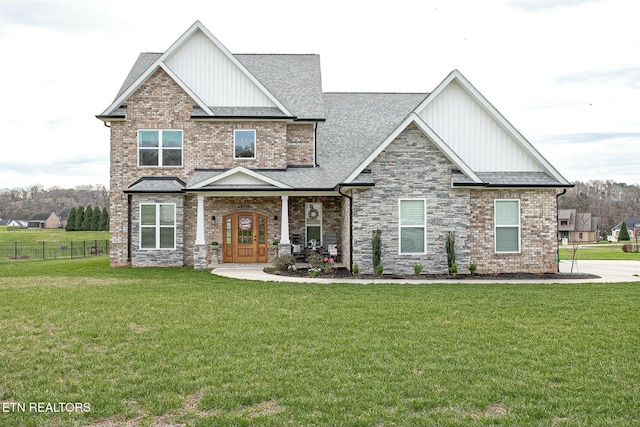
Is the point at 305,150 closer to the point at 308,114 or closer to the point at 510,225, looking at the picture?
the point at 308,114

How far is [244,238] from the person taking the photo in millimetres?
22031

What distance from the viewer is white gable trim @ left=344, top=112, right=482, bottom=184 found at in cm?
1694

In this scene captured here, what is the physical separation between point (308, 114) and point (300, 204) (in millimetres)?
3849

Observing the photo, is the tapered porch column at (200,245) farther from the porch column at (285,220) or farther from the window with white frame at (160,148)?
the porch column at (285,220)

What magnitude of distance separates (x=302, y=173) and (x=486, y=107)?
757cm

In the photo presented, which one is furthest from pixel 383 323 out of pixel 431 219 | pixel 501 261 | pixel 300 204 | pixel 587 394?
pixel 300 204

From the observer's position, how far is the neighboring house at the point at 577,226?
270 feet

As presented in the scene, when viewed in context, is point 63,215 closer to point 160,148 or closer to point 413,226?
point 160,148

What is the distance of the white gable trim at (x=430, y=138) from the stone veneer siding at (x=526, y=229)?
148 centimetres

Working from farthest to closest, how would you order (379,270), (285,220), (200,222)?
(200,222) → (285,220) → (379,270)

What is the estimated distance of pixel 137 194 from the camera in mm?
20703

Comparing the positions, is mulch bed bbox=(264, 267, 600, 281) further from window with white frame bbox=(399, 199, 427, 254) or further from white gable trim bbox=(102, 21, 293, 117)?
white gable trim bbox=(102, 21, 293, 117)

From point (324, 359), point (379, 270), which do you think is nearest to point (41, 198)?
point (379, 270)

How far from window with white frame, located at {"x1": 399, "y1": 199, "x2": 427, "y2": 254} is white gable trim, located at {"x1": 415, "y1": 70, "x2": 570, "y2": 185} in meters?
3.32
